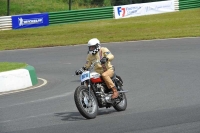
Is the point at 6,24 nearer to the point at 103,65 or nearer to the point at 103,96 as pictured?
the point at 103,65

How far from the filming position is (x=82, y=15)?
4131 cm

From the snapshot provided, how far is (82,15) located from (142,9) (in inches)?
200

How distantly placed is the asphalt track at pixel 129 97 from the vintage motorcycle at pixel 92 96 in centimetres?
20

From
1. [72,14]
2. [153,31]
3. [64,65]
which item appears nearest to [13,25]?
[72,14]

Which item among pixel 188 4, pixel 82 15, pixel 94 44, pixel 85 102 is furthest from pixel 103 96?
pixel 188 4

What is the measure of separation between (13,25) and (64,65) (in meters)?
18.7

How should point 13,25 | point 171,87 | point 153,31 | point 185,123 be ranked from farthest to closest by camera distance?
1. point 13,25
2. point 153,31
3. point 171,87
4. point 185,123

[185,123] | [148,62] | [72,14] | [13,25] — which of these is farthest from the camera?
[72,14]

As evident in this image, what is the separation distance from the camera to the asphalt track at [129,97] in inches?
358

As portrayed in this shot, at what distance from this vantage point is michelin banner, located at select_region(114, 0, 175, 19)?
42.1 metres

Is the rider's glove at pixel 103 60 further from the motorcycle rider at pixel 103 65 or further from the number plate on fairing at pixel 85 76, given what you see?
the number plate on fairing at pixel 85 76

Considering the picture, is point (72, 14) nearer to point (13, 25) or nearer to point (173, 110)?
point (13, 25)

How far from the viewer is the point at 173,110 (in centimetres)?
1041

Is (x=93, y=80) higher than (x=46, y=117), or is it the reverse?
(x=93, y=80)
